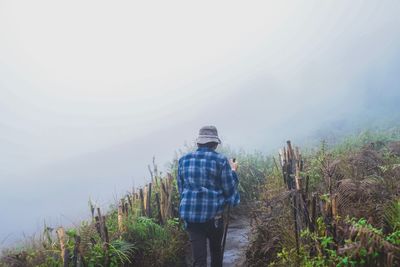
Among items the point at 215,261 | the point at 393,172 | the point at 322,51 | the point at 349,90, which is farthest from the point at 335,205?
the point at 322,51

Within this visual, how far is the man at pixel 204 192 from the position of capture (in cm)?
504

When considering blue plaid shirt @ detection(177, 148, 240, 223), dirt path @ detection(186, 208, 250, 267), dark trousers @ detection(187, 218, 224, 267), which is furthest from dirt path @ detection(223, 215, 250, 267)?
blue plaid shirt @ detection(177, 148, 240, 223)

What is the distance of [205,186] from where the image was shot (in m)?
5.11

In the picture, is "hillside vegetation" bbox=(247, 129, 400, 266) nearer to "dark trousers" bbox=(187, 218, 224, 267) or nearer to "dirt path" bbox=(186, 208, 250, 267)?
"dirt path" bbox=(186, 208, 250, 267)

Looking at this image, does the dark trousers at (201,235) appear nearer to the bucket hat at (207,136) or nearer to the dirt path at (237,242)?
the bucket hat at (207,136)

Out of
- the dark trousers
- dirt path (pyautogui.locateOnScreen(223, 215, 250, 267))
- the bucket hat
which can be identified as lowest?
dirt path (pyautogui.locateOnScreen(223, 215, 250, 267))

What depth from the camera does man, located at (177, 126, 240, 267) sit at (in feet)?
16.5

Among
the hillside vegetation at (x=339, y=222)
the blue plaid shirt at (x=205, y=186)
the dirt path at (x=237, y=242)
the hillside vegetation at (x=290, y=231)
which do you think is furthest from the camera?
the dirt path at (x=237, y=242)

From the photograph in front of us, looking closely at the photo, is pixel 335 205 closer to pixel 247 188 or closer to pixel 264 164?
pixel 247 188

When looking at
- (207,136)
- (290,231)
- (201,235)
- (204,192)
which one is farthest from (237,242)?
(207,136)

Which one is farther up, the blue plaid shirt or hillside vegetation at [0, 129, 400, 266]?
the blue plaid shirt

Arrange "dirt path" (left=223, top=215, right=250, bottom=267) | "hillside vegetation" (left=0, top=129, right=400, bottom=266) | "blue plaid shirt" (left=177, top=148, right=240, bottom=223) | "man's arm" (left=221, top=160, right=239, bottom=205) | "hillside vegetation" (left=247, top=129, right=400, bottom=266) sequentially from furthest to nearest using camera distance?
"dirt path" (left=223, top=215, right=250, bottom=267), "man's arm" (left=221, top=160, right=239, bottom=205), "blue plaid shirt" (left=177, top=148, right=240, bottom=223), "hillside vegetation" (left=0, top=129, right=400, bottom=266), "hillside vegetation" (left=247, top=129, right=400, bottom=266)

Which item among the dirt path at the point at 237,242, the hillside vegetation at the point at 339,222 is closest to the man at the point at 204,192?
the hillside vegetation at the point at 339,222

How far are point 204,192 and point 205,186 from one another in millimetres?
87
